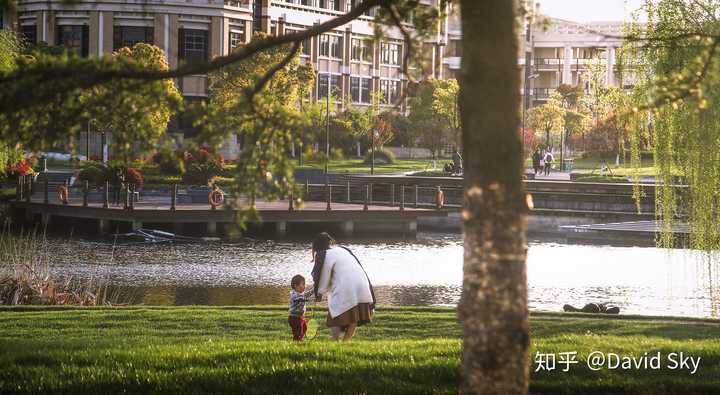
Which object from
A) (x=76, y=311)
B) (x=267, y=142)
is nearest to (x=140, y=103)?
(x=267, y=142)

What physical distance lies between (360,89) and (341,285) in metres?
82.2

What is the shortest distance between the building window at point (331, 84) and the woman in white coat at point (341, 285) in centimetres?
7483

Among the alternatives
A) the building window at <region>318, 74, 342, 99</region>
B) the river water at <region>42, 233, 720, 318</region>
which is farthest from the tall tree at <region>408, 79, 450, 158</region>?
the river water at <region>42, 233, 720, 318</region>

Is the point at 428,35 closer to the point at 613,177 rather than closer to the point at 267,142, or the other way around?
the point at 267,142

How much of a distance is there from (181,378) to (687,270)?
1067 inches

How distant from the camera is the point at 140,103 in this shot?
7555mm

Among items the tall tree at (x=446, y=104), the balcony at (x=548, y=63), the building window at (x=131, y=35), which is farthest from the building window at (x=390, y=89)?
the balcony at (x=548, y=63)

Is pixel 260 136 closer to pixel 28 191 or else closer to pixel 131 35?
pixel 28 191

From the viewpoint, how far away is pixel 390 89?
327 feet

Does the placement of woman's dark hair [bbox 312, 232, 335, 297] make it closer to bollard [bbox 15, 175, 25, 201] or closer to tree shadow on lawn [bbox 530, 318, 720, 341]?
tree shadow on lawn [bbox 530, 318, 720, 341]

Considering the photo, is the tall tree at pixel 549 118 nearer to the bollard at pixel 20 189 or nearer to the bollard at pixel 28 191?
the bollard at pixel 20 189

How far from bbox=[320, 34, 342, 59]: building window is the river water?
4787cm

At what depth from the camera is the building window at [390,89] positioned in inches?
3851

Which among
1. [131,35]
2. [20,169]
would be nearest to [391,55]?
[131,35]
